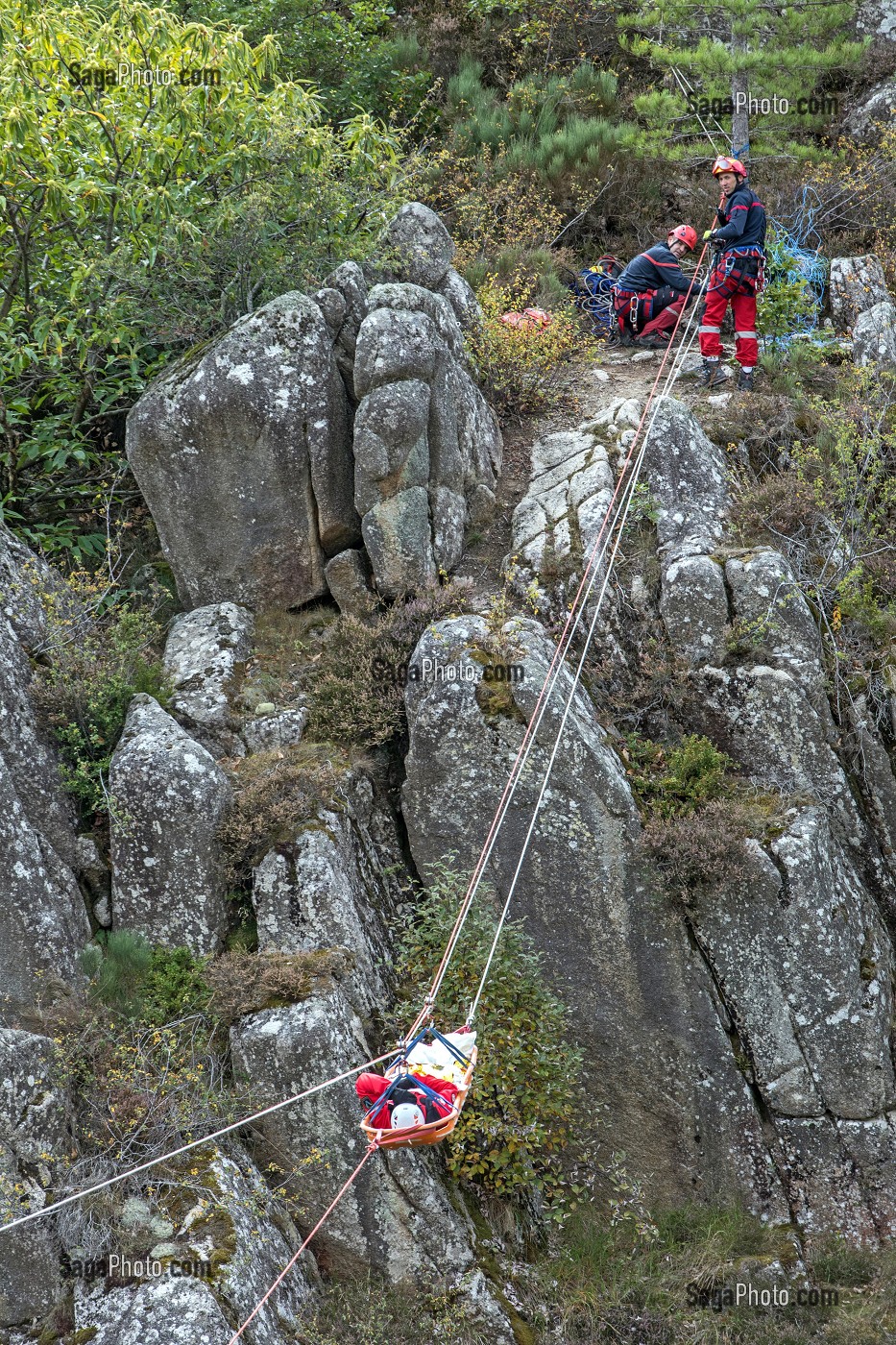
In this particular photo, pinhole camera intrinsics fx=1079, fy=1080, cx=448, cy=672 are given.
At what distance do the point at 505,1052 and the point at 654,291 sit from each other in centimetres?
941

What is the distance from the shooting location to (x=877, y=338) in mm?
11789

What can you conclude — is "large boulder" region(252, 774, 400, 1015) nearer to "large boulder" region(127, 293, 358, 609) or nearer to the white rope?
the white rope

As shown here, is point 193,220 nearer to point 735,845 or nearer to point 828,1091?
point 735,845

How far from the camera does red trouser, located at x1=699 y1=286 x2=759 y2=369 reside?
460 inches

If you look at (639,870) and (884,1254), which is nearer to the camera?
(884,1254)

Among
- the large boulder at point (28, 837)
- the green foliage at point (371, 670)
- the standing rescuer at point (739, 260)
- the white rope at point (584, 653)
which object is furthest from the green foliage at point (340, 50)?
the large boulder at point (28, 837)

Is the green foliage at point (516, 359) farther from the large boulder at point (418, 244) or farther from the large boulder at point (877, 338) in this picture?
the large boulder at point (877, 338)

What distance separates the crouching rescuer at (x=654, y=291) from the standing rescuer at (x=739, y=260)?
114cm

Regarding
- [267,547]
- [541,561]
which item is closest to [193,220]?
[267,547]

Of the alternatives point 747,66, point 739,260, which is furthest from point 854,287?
point 747,66

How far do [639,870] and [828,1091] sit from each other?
224 centimetres

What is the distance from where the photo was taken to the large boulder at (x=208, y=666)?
9461mm

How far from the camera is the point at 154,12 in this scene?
32.2ft

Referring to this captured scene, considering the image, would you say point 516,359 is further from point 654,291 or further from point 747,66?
point 747,66
